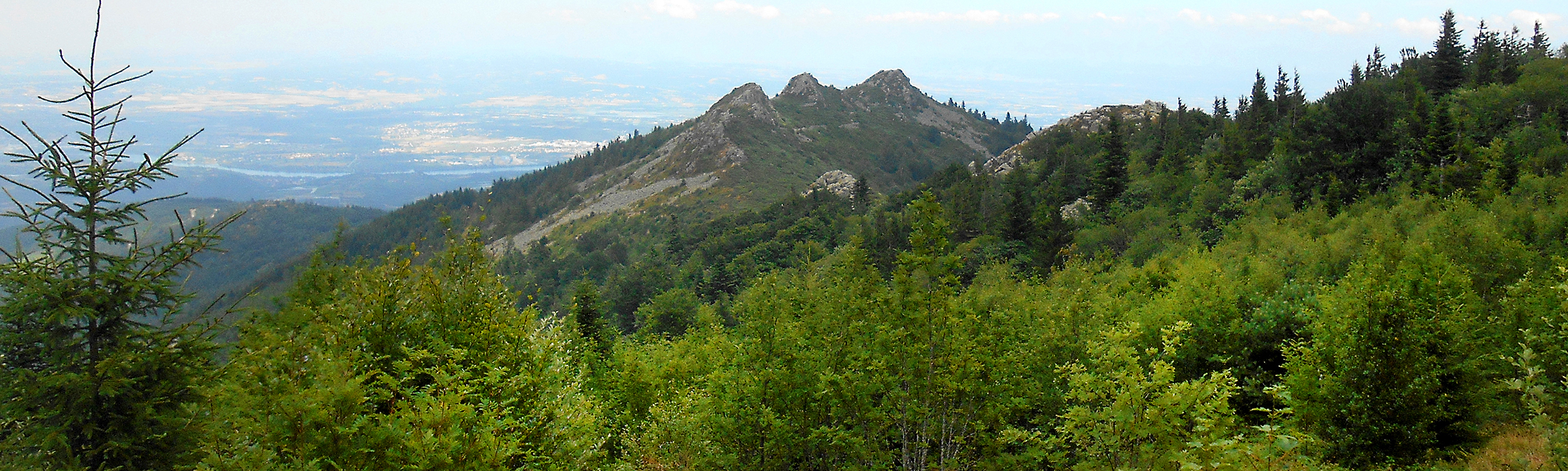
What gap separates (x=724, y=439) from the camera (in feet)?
56.7

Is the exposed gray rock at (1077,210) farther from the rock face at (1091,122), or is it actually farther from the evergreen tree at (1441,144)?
the rock face at (1091,122)

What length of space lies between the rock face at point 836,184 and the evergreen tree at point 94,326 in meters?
121

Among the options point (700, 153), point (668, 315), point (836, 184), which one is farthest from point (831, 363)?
point (700, 153)

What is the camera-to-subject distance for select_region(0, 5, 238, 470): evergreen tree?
994cm

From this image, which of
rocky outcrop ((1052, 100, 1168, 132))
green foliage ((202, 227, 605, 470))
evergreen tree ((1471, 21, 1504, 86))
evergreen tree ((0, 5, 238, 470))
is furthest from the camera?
rocky outcrop ((1052, 100, 1168, 132))

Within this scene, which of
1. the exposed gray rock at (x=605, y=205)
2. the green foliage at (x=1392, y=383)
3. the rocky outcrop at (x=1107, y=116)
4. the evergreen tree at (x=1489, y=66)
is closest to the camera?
the green foliage at (x=1392, y=383)

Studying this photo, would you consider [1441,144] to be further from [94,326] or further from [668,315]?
[94,326]

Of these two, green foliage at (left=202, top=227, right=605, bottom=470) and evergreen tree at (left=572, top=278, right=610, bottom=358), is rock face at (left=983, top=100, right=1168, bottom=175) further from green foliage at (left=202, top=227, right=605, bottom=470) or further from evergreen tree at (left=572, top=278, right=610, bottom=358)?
green foliage at (left=202, top=227, right=605, bottom=470)

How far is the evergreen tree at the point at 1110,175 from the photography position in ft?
237

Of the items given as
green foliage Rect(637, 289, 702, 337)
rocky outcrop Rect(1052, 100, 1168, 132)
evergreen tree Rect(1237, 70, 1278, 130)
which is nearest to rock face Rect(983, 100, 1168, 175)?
rocky outcrop Rect(1052, 100, 1168, 132)

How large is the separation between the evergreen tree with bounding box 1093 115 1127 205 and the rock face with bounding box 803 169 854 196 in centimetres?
6308

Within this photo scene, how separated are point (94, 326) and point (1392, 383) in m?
24.3

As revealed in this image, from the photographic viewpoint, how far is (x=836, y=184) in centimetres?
14712

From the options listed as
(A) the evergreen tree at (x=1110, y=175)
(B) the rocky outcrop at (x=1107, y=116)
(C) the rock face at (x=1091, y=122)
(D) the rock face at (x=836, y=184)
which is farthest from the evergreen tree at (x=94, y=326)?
(B) the rocky outcrop at (x=1107, y=116)
